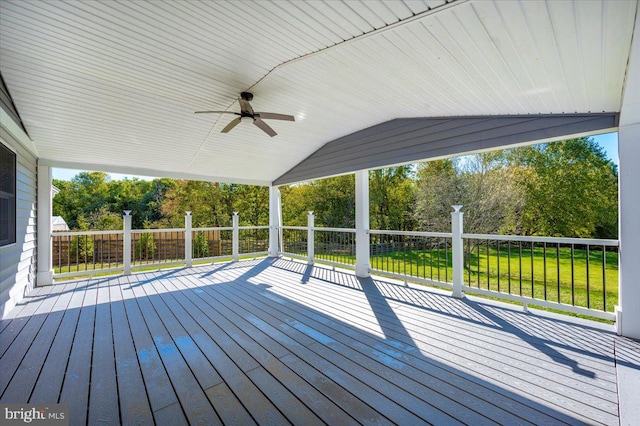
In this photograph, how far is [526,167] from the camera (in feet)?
38.2

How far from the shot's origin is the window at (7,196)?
3.46 m

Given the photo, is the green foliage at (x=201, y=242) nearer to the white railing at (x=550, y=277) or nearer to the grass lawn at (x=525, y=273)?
the grass lawn at (x=525, y=273)

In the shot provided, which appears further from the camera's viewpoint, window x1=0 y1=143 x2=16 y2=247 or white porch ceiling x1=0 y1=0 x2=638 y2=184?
window x1=0 y1=143 x2=16 y2=247

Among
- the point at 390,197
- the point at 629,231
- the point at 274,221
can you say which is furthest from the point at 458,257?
the point at 390,197

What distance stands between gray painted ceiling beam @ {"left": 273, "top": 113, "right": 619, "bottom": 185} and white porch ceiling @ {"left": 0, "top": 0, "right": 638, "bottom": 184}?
128 millimetres

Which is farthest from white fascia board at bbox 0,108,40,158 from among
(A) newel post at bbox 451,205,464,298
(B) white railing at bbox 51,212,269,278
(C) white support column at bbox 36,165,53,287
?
(A) newel post at bbox 451,205,464,298

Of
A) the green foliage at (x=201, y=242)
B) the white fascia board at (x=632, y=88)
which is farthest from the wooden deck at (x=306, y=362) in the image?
the green foliage at (x=201, y=242)

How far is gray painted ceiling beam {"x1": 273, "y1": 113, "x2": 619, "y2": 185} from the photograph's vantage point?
3.15 meters

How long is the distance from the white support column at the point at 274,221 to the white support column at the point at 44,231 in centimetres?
463

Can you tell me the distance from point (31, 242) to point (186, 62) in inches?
168

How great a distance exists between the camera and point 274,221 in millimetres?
8180

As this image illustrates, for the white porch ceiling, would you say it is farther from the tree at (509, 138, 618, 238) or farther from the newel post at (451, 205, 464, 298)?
the tree at (509, 138, 618, 238)

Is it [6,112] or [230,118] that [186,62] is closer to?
[230,118]

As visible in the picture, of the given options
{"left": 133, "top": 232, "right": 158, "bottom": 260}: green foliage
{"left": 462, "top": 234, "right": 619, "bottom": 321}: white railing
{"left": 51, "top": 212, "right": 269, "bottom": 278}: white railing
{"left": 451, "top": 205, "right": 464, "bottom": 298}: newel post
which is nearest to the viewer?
{"left": 462, "top": 234, "right": 619, "bottom": 321}: white railing
